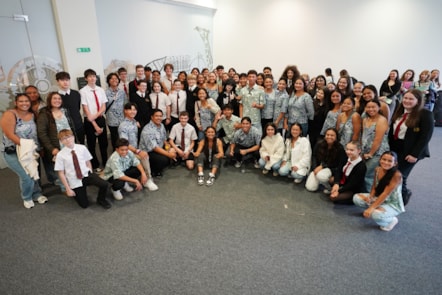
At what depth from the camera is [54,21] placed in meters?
4.29

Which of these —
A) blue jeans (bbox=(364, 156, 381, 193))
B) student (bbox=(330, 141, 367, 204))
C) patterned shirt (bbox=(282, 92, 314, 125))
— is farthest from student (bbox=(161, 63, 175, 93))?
blue jeans (bbox=(364, 156, 381, 193))

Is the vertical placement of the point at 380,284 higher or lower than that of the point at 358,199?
lower

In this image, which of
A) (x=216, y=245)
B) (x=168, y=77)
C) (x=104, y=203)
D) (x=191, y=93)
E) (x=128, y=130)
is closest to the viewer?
(x=216, y=245)

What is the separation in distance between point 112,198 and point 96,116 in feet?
4.12

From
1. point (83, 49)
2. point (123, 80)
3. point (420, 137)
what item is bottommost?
point (420, 137)

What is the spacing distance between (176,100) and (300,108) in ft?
6.65

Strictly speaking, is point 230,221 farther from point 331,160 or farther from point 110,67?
point 110,67

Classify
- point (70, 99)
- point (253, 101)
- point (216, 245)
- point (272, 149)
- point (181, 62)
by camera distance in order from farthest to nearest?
point (181, 62), point (253, 101), point (272, 149), point (70, 99), point (216, 245)

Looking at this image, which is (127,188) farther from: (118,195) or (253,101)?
(253,101)

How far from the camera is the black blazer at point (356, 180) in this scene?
9.89ft

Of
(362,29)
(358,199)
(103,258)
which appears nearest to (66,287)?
(103,258)

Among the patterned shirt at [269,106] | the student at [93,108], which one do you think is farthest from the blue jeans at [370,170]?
the student at [93,108]

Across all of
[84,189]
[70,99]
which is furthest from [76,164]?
[70,99]

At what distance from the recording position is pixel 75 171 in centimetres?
293
